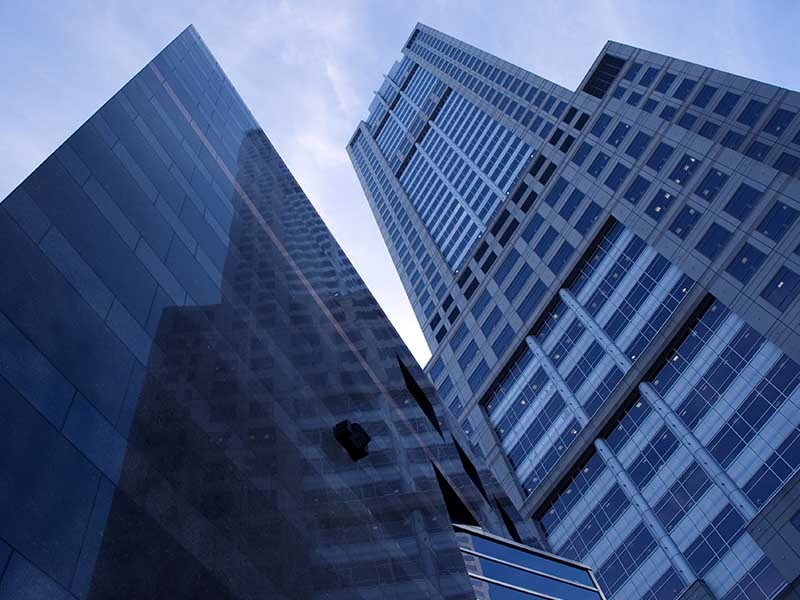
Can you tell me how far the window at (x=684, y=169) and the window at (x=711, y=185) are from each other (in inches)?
82.1

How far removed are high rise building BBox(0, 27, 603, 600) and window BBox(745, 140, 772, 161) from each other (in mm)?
46688

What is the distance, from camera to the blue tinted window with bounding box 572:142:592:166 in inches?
3182

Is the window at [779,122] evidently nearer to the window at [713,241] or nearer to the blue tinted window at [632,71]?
the window at [713,241]

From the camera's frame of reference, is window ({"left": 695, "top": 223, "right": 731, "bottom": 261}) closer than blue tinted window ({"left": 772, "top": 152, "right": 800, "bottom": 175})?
No

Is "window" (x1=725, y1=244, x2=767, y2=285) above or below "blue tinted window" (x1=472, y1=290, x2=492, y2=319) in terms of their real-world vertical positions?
below

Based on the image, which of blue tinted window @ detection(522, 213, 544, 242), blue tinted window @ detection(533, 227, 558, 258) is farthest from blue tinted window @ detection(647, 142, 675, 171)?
blue tinted window @ detection(522, 213, 544, 242)

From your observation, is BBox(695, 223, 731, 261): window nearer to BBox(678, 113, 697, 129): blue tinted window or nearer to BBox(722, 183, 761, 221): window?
BBox(722, 183, 761, 221): window

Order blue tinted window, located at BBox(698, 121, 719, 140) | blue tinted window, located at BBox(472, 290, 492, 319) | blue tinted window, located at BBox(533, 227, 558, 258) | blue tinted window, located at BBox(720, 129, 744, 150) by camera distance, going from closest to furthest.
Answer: blue tinted window, located at BBox(720, 129, 744, 150)
blue tinted window, located at BBox(698, 121, 719, 140)
blue tinted window, located at BBox(533, 227, 558, 258)
blue tinted window, located at BBox(472, 290, 492, 319)

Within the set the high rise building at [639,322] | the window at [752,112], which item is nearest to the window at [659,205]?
the high rise building at [639,322]

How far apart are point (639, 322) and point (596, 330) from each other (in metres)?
4.78

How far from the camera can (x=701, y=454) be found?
5169cm

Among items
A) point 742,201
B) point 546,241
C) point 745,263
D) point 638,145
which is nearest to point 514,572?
point 745,263

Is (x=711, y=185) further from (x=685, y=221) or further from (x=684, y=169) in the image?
(x=684, y=169)

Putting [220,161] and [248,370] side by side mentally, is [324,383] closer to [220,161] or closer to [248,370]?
[248,370]
